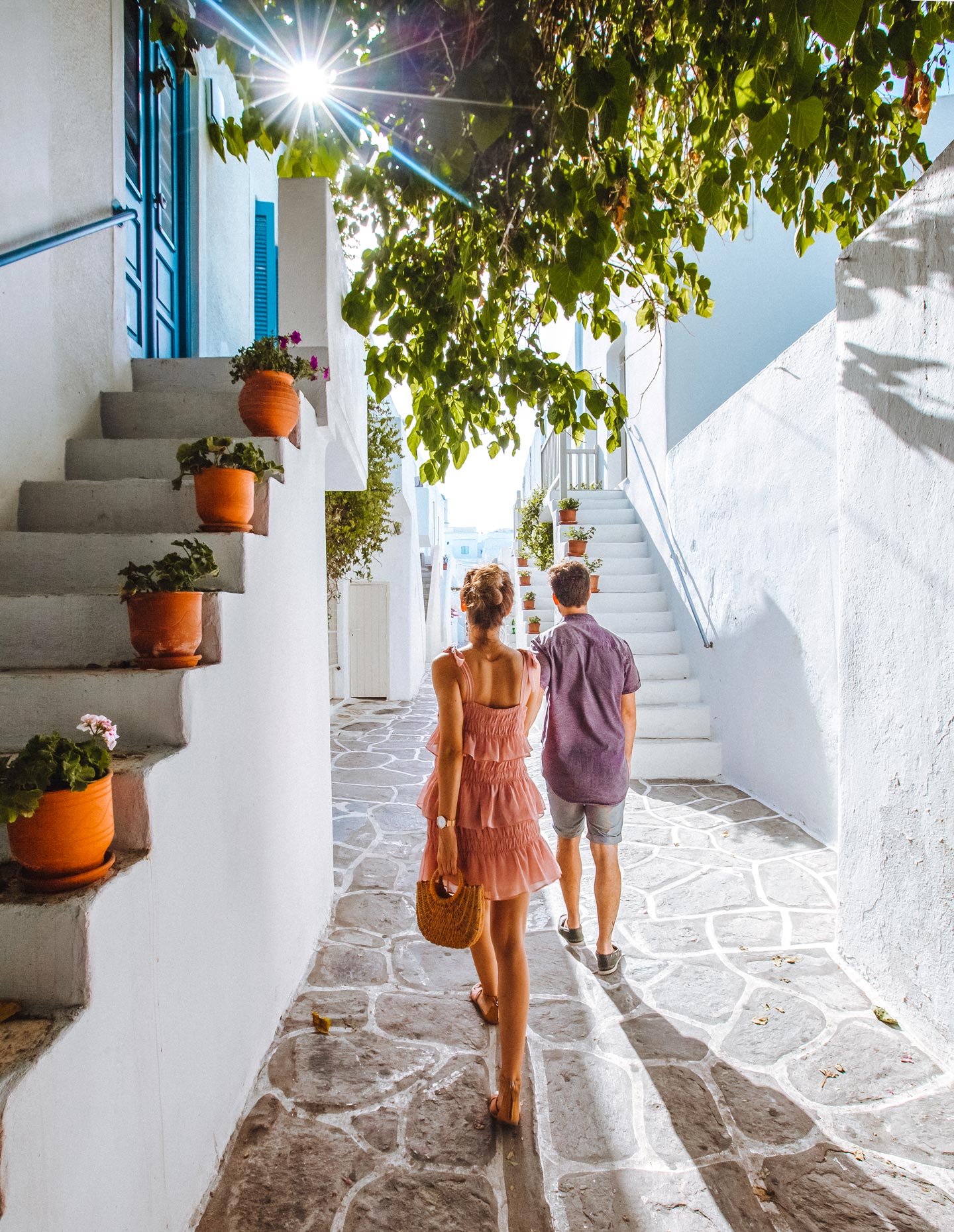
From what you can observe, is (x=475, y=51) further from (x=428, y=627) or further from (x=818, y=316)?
(x=428, y=627)

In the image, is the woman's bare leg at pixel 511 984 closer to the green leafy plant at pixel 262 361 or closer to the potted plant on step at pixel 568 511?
the green leafy plant at pixel 262 361

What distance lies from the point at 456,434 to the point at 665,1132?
2745 mm

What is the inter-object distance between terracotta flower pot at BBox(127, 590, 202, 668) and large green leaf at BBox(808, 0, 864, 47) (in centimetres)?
209

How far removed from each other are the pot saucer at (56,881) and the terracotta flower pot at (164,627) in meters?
0.76

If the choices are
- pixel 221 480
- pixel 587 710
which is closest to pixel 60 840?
pixel 221 480

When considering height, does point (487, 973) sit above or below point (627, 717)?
below

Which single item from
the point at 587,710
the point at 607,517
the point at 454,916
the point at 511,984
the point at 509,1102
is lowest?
the point at 509,1102

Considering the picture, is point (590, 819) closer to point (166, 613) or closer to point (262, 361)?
point (166, 613)

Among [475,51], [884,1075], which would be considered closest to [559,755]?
[884,1075]

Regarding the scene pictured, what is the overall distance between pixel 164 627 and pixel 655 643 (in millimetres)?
6684

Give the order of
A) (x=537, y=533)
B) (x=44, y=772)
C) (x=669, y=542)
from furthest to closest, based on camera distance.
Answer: (x=537, y=533) → (x=669, y=542) → (x=44, y=772)

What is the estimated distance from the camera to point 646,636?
8.18 metres

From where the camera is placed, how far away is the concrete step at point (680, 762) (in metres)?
6.89

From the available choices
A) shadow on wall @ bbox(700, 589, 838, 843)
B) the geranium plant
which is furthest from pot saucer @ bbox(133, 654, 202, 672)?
shadow on wall @ bbox(700, 589, 838, 843)
